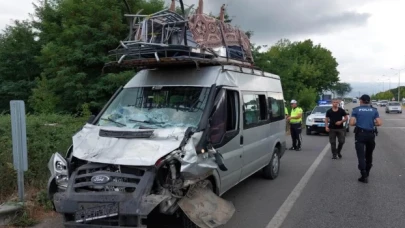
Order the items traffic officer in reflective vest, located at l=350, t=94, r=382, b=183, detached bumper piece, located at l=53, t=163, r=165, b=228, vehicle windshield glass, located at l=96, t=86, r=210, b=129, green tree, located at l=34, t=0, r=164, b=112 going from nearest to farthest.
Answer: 1. detached bumper piece, located at l=53, t=163, r=165, b=228
2. vehicle windshield glass, located at l=96, t=86, r=210, b=129
3. traffic officer in reflective vest, located at l=350, t=94, r=382, b=183
4. green tree, located at l=34, t=0, r=164, b=112

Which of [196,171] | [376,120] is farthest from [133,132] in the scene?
[376,120]

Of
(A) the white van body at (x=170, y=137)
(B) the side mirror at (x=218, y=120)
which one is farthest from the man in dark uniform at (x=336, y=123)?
(B) the side mirror at (x=218, y=120)

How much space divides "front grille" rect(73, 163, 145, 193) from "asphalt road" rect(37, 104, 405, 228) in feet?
4.27

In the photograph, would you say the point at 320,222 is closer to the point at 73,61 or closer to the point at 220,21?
the point at 220,21

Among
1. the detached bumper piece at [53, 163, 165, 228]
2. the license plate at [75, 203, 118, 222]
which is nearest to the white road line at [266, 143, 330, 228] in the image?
the detached bumper piece at [53, 163, 165, 228]

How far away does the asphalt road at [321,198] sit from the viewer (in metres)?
5.29

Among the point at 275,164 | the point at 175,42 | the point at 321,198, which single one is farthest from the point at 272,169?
the point at 175,42

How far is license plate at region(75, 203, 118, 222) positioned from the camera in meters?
3.86

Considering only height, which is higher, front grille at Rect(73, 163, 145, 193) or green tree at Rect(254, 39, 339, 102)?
green tree at Rect(254, 39, 339, 102)

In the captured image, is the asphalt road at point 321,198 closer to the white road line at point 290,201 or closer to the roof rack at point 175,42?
the white road line at point 290,201

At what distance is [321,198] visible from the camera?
650 cm

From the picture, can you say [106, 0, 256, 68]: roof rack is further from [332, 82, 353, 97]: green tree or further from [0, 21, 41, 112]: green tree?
[332, 82, 353, 97]: green tree

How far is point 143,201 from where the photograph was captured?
3842mm

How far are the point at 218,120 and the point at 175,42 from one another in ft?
4.98
